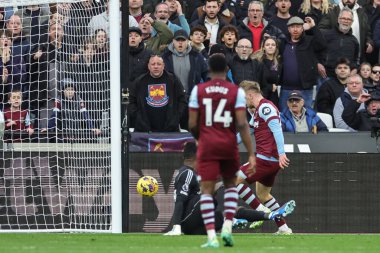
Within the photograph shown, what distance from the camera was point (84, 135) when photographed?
18.4 meters

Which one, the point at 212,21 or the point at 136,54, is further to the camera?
the point at 212,21

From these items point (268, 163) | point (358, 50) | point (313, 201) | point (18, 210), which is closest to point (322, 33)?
point (358, 50)

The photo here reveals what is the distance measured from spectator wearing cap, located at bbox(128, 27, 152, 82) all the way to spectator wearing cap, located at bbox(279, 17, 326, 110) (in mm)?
2503

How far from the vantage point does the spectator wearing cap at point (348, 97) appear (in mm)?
21119

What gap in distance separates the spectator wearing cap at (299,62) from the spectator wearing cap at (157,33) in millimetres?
2122

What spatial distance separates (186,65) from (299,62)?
6.98 ft

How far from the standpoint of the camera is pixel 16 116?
19.1 metres

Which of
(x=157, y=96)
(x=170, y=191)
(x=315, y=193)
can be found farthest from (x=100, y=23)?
(x=315, y=193)

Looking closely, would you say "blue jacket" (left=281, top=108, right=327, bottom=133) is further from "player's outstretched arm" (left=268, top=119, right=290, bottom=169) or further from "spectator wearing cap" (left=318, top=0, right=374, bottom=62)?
"spectator wearing cap" (left=318, top=0, right=374, bottom=62)

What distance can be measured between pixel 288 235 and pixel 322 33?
654cm

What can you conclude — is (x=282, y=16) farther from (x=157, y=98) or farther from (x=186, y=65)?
(x=157, y=98)

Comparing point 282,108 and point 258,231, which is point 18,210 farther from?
point 282,108

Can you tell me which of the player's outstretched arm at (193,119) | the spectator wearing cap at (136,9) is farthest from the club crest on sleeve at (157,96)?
the player's outstretched arm at (193,119)

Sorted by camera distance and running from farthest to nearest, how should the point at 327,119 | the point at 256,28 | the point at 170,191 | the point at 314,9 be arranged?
the point at 314,9
the point at 256,28
the point at 327,119
the point at 170,191
